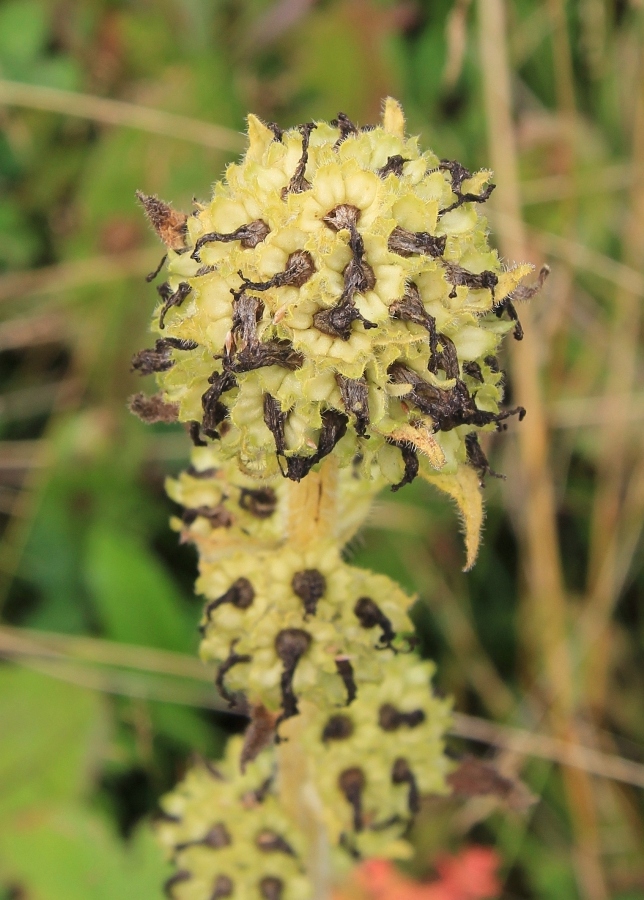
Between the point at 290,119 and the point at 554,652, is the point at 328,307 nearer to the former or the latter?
the point at 554,652

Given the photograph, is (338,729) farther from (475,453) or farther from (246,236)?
(246,236)

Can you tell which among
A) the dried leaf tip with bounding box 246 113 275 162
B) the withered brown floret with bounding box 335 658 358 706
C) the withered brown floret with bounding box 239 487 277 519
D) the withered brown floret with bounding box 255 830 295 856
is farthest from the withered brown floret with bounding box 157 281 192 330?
the withered brown floret with bounding box 255 830 295 856

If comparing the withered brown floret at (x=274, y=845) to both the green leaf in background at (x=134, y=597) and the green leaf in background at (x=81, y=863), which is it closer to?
the green leaf in background at (x=81, y=863)

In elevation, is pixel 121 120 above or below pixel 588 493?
above

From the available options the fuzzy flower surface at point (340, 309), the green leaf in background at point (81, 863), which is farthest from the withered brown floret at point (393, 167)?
the green leaf in background at point (81, 863)

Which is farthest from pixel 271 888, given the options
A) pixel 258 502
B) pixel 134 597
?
pixel 134 597

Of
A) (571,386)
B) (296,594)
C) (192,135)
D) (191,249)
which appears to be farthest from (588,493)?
(191,249)
